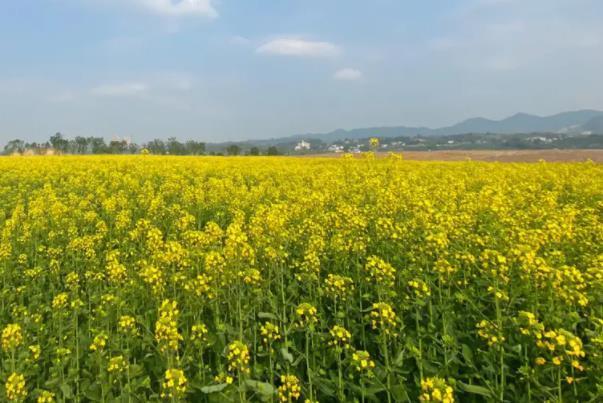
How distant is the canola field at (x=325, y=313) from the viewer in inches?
122

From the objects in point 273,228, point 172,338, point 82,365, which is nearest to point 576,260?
point 273,228

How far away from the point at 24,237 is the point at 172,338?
630cm

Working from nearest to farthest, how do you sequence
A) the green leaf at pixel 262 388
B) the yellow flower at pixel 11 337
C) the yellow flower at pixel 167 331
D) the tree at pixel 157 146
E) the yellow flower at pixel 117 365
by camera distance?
the green leaf at pixel 262 388 → the yellow flower at pixel 167 331 → the yellow flower at pixel 117 365 → the yellow flower at pixel 11 337 → the tree at pixel 157 146

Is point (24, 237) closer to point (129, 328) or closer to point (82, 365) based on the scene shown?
point (82, 365)

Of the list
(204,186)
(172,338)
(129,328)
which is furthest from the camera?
(204,186)

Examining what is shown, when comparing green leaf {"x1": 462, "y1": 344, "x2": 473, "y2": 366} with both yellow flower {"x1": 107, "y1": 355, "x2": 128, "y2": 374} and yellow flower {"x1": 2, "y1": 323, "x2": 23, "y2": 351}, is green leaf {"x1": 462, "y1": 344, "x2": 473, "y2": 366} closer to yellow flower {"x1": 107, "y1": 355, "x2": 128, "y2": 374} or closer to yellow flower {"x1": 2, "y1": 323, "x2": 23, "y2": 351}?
yellow flower {"x1": 107, "y1": 355, "x2": 128, "y2": 374}

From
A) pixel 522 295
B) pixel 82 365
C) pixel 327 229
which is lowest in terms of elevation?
pixel 82 365

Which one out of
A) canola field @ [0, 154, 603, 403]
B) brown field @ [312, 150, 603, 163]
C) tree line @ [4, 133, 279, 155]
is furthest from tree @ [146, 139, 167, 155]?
canola field @ [0, 154, 603, 403]

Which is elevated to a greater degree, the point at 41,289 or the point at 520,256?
the point at 520,256

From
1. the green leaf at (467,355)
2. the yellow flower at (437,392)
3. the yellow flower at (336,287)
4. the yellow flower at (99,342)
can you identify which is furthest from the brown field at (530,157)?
the yellow flower at (99,342)

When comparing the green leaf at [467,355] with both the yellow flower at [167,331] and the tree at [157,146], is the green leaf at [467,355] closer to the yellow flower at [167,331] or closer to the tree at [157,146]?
the yellow flower at [167,331]

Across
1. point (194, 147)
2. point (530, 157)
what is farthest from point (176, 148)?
point (530, 157)

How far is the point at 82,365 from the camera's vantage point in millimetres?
4121

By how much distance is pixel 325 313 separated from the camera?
4.71 m
